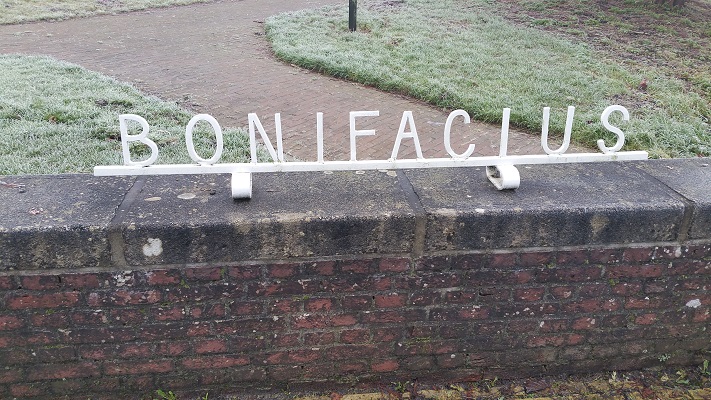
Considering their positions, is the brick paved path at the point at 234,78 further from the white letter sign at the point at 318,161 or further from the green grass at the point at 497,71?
the white letter sign at the point at 318,161

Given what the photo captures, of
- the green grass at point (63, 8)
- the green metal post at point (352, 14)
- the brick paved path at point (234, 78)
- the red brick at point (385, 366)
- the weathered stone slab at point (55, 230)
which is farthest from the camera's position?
the green grass at point (63, 8)

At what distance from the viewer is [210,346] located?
2242 mm

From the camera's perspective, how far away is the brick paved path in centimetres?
510

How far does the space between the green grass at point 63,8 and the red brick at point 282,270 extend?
1049 cm

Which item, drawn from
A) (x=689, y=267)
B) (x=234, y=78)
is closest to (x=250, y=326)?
(x=689, y=267)

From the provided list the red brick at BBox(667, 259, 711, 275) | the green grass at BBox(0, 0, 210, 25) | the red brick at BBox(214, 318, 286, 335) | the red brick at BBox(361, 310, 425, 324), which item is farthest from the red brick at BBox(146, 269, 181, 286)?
the green grass at BBox(0, 0, 210, 25)

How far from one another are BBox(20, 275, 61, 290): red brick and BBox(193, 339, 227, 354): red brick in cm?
55

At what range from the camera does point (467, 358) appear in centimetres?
243

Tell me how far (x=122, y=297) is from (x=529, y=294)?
157cm

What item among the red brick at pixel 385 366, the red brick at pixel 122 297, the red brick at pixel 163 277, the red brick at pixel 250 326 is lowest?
the red brick at pixel 385 366

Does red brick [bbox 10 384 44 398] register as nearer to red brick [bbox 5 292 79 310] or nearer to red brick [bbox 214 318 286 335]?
red brick [bbox 5 292 79 310]

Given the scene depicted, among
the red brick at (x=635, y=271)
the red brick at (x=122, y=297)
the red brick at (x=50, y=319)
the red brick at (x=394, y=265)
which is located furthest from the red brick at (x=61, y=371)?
the red brick at (x=635, y=271)

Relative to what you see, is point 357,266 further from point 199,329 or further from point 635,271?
point 635,271

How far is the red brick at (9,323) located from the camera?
207 centimetres
